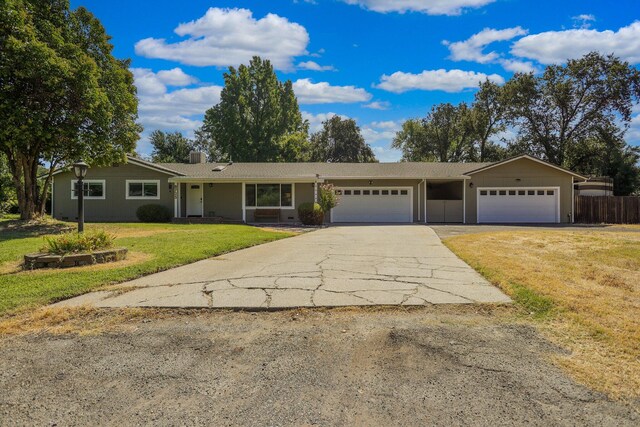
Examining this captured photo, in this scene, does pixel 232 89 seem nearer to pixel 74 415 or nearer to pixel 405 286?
pixel 405 286

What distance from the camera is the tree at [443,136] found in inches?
1574

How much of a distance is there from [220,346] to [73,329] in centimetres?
165

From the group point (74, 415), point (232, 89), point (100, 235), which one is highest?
point (232, 89)

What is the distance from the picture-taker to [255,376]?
2.99m

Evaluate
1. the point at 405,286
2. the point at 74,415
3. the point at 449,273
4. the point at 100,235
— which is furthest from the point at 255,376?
the point at 100,235

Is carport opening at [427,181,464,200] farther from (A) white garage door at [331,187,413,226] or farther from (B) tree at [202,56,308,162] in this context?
(B) tree at [202,56,308,162]

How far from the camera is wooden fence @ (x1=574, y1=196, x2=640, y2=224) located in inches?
842

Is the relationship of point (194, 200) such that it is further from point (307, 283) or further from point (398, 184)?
point (307, 283)

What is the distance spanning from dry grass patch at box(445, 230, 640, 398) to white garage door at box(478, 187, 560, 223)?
1085cm

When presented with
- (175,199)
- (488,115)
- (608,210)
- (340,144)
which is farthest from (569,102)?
(175,199)

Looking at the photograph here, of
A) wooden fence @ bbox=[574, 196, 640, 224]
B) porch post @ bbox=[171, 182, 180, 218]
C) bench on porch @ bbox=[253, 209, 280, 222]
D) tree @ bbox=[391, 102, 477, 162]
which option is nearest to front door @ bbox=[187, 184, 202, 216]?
porch post @ bbox=[171, 182, 180, 218]

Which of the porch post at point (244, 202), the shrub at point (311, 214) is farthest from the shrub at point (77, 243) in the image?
the porch post at point (244, 202)

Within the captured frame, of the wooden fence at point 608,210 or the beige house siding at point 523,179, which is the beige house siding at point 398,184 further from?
the wooden fence at point 608,210

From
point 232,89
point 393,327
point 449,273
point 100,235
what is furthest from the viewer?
point 232,89
